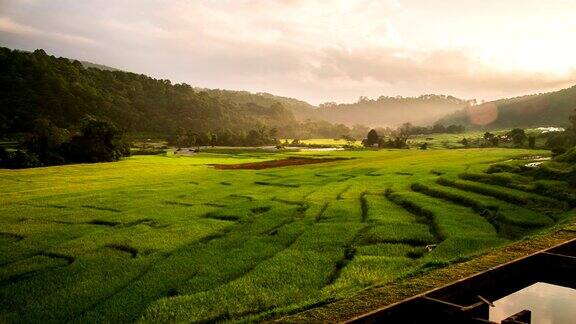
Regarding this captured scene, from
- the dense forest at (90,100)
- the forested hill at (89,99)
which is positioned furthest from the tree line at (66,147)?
the forested hill at (89,99)

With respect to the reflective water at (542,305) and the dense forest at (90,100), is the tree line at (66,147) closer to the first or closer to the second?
the dense forest at (90,100)

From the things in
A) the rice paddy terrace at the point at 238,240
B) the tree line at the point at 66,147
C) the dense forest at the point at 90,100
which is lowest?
the rice paddy terrace at the point at 238,240

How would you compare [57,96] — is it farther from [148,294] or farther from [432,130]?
[432,130]

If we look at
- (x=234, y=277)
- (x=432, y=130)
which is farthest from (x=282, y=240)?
(x=432, y=130)

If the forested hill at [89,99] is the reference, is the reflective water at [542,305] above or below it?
below

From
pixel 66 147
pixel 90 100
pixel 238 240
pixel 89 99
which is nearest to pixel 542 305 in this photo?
pixel 238 240

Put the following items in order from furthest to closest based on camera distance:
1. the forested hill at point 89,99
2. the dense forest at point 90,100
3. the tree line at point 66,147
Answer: the forested hill at point 89,99 → the dense forest at point 90,100 → the tree line at point 66,147

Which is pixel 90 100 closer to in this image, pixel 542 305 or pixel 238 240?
pixel 238 240
